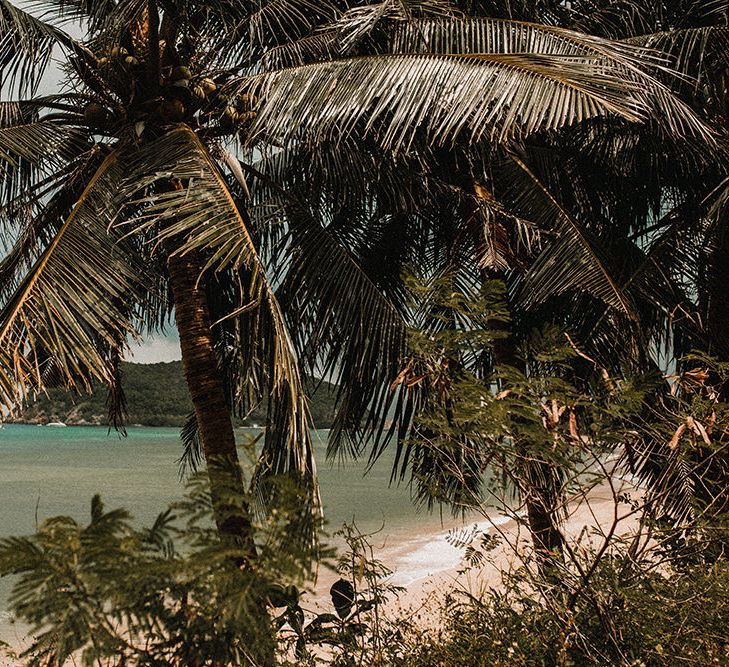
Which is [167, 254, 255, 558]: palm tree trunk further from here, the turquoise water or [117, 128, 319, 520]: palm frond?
the turquoise water

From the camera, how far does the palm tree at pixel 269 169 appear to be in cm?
398

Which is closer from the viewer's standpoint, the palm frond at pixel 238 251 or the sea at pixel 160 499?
the palm frond at pixel 238 251

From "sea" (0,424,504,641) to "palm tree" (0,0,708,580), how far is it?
1032 millimetres

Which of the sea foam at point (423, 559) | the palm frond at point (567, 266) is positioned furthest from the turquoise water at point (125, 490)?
the palm frond at point (567, 266)

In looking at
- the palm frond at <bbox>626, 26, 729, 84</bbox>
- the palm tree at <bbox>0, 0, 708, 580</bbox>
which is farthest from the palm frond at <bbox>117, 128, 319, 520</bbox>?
the palm frond at <bbox>626, 26, 729, 84</bbox>

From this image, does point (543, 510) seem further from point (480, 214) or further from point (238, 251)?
point (480, 214)

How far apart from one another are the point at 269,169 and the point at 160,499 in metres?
23.8

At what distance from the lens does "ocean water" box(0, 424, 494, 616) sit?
16.6m

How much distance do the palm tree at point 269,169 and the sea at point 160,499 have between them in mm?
1032

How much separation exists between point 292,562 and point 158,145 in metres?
3.43

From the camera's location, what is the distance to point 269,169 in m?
5.98

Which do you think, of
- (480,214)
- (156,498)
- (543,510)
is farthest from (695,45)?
(156,498)

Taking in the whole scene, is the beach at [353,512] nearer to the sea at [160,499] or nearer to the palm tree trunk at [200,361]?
the sea at [160,499]

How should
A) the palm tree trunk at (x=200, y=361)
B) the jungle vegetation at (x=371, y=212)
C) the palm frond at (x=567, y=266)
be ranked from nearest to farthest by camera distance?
the jungle vegetation at (x=371, y=212), the palm tree trunk at (x=200, y=361), the palm frond at (x=567, y=266)
